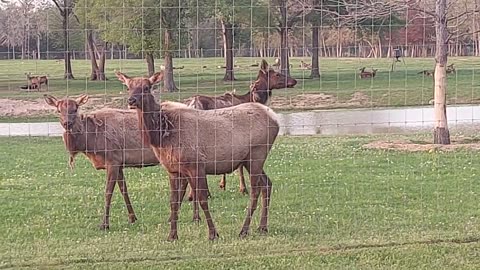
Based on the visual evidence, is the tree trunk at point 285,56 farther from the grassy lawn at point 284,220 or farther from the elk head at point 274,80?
the grassy lawn at point 284,220

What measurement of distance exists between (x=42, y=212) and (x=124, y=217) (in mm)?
1108

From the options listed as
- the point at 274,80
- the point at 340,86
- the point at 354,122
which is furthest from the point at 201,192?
the point at 340,86

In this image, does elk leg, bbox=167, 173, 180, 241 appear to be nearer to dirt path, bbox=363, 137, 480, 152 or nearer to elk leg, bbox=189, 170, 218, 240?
elk leg, bbox=189, 170, 218, 240

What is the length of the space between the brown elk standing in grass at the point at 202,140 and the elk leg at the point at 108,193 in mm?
1044

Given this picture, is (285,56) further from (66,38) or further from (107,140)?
(107,140)

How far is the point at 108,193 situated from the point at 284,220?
2241 millimetres

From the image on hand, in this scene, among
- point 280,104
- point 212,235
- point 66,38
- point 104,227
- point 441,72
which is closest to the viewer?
point 212,235

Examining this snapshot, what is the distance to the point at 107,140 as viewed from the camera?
1099 centimetres

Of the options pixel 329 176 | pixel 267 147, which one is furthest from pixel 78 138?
pixel 329 176

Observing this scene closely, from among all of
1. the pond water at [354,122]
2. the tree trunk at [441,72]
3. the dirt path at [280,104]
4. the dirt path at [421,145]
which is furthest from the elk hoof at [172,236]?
the dirt path at [280,104]

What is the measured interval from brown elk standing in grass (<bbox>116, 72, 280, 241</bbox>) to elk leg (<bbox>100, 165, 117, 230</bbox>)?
104cm

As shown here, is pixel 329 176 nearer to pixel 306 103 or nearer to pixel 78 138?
pixel 78 138

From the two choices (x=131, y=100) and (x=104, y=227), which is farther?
A: (x=104, y=227)

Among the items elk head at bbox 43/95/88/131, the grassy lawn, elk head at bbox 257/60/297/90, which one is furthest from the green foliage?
elk head at bbox 43/95/88/131
